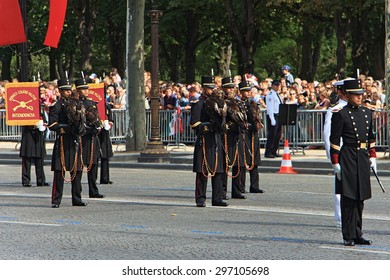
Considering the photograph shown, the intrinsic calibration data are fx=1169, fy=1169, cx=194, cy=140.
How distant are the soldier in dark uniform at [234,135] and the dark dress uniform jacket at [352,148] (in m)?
4.91

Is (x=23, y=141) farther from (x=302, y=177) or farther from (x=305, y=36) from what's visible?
(x=305, y=36)

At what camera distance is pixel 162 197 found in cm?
1927

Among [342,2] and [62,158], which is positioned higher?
[342,2]

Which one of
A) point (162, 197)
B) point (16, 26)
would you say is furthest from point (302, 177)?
point (16, 26)

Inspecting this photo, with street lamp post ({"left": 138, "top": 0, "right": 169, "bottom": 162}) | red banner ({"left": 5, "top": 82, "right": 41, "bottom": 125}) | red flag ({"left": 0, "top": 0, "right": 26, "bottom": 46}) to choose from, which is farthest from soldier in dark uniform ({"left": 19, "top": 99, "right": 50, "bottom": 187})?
red flag ({"left": 0, "top": 0, "right": 26, "bottom": 46})

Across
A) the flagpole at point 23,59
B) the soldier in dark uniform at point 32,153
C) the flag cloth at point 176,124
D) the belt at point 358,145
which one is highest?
the flagpole at point 23,59

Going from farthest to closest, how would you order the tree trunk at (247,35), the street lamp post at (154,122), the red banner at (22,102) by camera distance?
1. the tree trunk at (247,35)
2. the street lamp post at (154,122)
3. the red banner at (22,102)

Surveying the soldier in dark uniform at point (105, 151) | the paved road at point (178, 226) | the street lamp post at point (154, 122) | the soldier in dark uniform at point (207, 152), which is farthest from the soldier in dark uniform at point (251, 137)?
the street lamp post at point (154, 122)

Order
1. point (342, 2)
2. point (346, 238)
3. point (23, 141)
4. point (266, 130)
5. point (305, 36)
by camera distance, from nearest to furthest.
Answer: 1. point (346, 238)
2. point (23, 141)
3. point (266, 130)
4. point (342, 2)
5. point (305, 36)

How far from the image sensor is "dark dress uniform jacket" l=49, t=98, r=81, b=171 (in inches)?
701

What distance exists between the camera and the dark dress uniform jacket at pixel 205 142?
17375 mm

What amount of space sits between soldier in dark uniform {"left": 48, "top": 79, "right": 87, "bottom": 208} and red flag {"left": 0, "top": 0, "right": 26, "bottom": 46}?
1167cm

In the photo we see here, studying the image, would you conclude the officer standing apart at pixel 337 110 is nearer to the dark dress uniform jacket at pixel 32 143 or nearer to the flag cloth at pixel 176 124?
the dark dress uniform jacket at pixel 32 143

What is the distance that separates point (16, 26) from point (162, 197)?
11.6m
